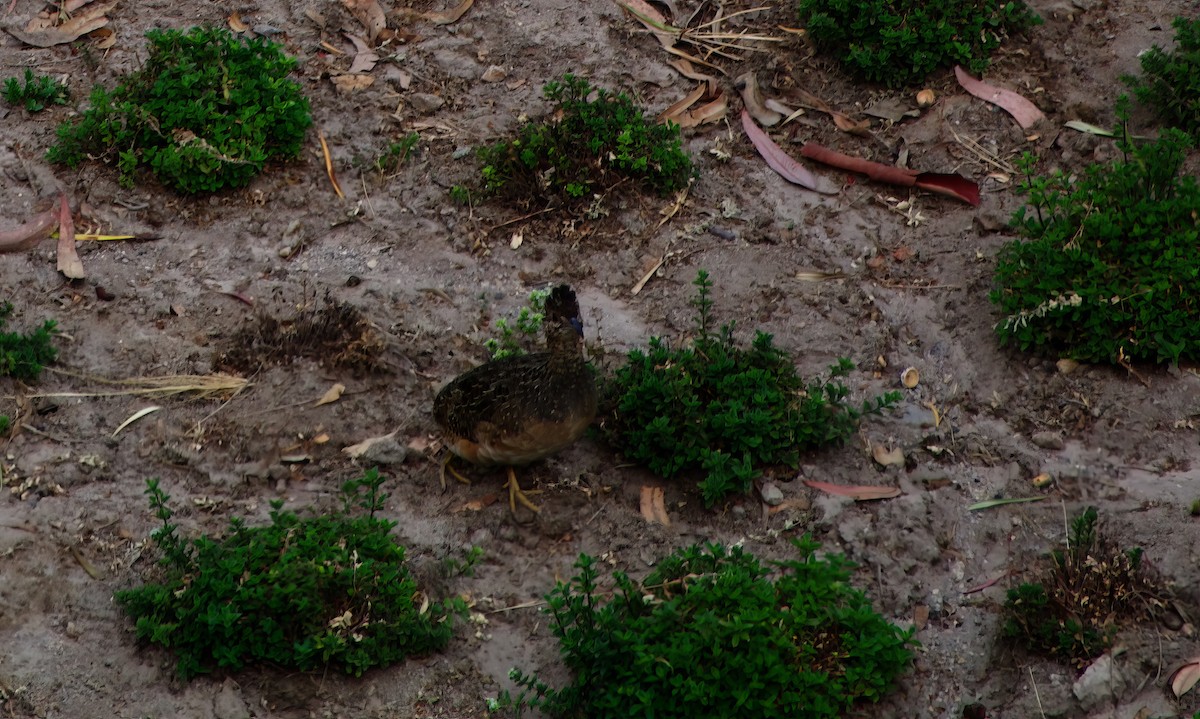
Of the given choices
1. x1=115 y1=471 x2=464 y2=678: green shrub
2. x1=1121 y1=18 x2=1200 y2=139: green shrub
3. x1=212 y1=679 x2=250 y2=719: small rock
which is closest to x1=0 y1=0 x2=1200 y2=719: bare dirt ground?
x1=212 y1=679 x2=250 y2=719: small rock

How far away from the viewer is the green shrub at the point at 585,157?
7.76 meters

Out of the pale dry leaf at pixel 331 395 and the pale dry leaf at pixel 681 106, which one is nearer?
the pale dry leaf at pixel 331 395

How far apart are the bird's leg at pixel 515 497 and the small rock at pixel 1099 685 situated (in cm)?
242

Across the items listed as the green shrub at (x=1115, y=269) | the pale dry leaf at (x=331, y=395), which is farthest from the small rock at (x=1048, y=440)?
the pale dry leaf at (x=331, y=395)

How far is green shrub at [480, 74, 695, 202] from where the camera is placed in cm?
776

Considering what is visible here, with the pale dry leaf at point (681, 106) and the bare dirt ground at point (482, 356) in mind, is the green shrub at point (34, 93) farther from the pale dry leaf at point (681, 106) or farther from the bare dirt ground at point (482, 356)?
the pale dry leaf at point (681, 106)

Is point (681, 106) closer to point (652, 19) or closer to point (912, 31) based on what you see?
point (652, 19)

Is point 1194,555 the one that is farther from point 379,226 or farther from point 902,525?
point 379,226

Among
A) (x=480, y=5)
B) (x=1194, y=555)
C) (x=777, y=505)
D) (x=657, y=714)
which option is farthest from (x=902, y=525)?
(x=480, y=5)

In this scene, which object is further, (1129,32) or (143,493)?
(1129,32)

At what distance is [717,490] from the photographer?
605cm

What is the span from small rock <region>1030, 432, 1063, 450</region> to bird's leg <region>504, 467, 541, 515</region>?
241 centimetres

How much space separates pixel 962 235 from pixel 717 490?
8.46ft

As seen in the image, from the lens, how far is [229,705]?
514 centimetres
